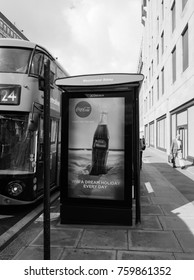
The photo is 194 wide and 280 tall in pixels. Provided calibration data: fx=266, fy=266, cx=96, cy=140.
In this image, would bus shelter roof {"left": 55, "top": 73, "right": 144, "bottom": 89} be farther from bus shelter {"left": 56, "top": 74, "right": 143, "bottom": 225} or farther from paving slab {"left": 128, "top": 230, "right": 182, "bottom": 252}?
paving slab {"left": 128, "top": 230, "right": 182, "bottom": 252}

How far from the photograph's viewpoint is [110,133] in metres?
5.16

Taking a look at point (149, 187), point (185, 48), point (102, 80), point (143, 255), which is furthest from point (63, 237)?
point (185, 48)

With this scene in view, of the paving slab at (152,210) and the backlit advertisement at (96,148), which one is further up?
the backlit advertisement at (96,148)

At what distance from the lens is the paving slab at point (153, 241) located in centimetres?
414

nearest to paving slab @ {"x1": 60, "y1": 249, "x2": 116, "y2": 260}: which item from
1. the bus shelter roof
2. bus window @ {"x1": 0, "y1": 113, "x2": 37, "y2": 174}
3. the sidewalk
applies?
the sidewalk

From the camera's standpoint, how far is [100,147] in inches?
204

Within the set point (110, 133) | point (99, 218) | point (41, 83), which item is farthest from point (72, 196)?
point (41, 83)

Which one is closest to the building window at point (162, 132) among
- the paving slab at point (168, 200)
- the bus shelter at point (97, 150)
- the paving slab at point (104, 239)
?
the paving slab at point (168, 200)

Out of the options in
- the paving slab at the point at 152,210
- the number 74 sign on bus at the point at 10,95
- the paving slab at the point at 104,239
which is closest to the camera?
the paving slab at the point at 104,239

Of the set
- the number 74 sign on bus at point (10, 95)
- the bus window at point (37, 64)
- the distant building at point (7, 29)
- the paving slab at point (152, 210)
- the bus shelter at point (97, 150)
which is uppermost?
the distant building at point (7, 29)

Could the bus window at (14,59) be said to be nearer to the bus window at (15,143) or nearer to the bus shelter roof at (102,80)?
the bus window at (15,143)

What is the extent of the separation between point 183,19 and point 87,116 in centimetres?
1444

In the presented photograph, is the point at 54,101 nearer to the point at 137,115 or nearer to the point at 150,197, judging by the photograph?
the point at 137,115

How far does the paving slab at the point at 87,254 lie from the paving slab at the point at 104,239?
0.59ft
